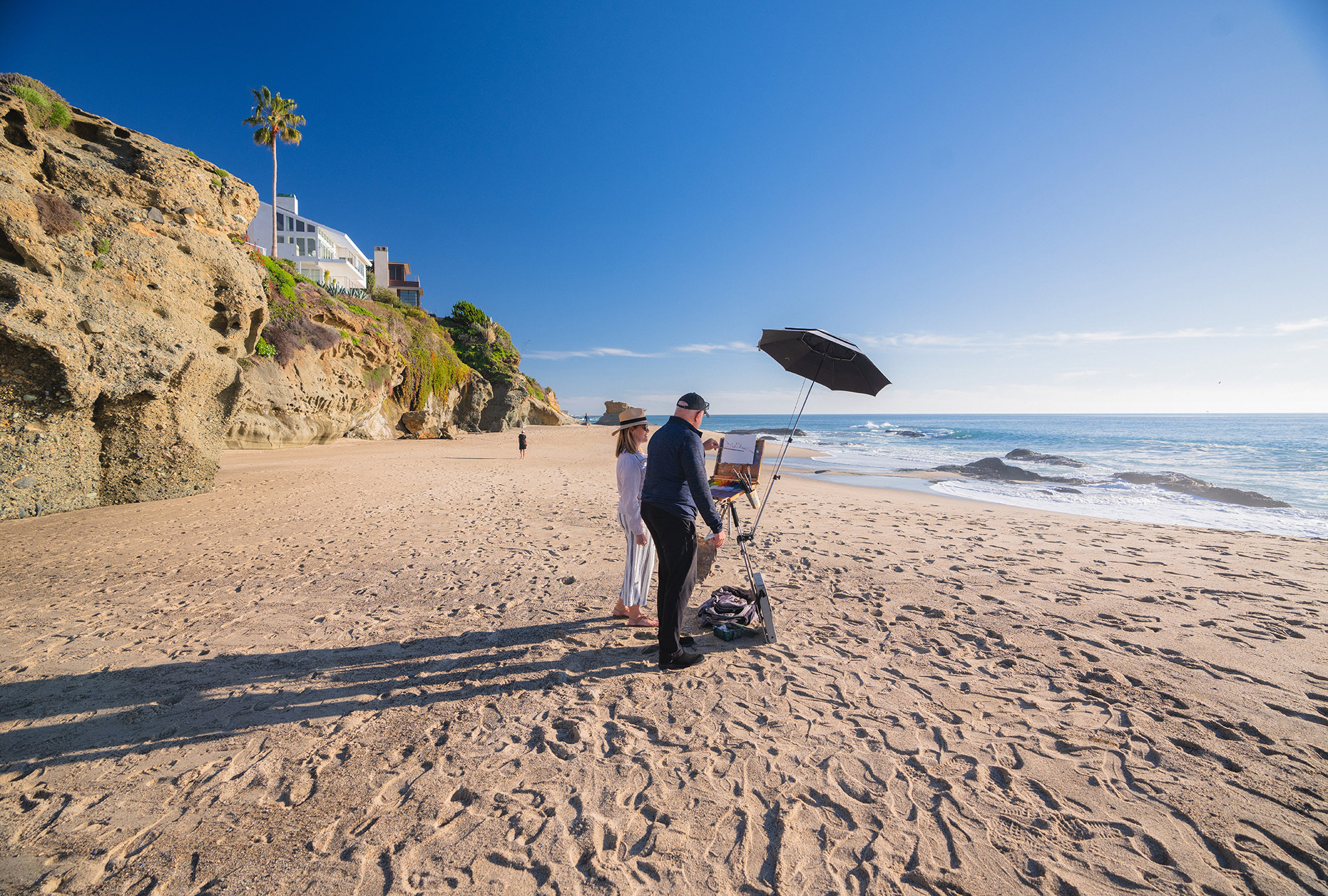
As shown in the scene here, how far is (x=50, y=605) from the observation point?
517cm

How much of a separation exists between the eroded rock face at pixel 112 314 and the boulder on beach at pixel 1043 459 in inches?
1440

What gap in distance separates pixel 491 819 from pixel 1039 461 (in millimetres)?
36706

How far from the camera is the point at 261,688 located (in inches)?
154

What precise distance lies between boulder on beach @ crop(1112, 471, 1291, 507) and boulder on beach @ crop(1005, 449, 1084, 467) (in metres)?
6.86

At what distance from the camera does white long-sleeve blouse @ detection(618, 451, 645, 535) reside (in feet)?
15.8

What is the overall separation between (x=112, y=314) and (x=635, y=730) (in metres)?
11.1

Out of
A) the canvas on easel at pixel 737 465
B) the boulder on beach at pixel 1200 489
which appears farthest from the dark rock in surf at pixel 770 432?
the boulder on beach at pixel 1200 489

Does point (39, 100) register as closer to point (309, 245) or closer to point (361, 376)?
point (361, 376)

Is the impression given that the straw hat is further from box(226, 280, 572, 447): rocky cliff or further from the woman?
box(226, 280, 572, 447): rocky cliff

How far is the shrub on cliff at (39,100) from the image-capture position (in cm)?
833

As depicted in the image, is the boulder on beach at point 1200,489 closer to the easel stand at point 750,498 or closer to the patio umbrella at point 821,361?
the patio umbrella at point 821,361

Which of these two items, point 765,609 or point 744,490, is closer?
point 765,609

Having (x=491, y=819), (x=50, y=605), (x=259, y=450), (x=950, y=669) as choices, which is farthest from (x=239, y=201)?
(x=950, y=669)

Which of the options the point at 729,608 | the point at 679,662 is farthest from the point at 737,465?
the point at 679,662
